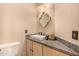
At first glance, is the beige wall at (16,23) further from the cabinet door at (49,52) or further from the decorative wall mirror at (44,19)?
the cabinet door at (49,52)

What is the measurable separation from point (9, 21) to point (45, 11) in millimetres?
391

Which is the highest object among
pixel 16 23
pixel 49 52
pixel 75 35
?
pixel 16 23

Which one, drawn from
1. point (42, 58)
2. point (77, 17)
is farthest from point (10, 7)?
point (42, 58)

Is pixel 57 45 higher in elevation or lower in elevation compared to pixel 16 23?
lower

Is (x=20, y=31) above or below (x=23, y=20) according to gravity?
below

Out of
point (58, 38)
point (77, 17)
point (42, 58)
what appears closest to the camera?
point (42, 58)

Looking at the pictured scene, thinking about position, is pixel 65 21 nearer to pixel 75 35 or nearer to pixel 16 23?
pixel 75 35

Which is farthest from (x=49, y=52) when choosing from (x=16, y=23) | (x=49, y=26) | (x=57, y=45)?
(x=16, y=23)

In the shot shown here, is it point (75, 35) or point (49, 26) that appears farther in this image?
point (49, 26)

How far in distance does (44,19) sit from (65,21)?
23cm

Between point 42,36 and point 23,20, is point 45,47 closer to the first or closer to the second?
point 42,36

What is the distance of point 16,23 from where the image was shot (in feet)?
4.33

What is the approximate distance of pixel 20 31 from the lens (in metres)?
1.33

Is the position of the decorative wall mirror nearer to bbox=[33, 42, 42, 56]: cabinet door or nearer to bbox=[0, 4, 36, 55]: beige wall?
bbox=[0, 4, 36, 55]: beige wall
